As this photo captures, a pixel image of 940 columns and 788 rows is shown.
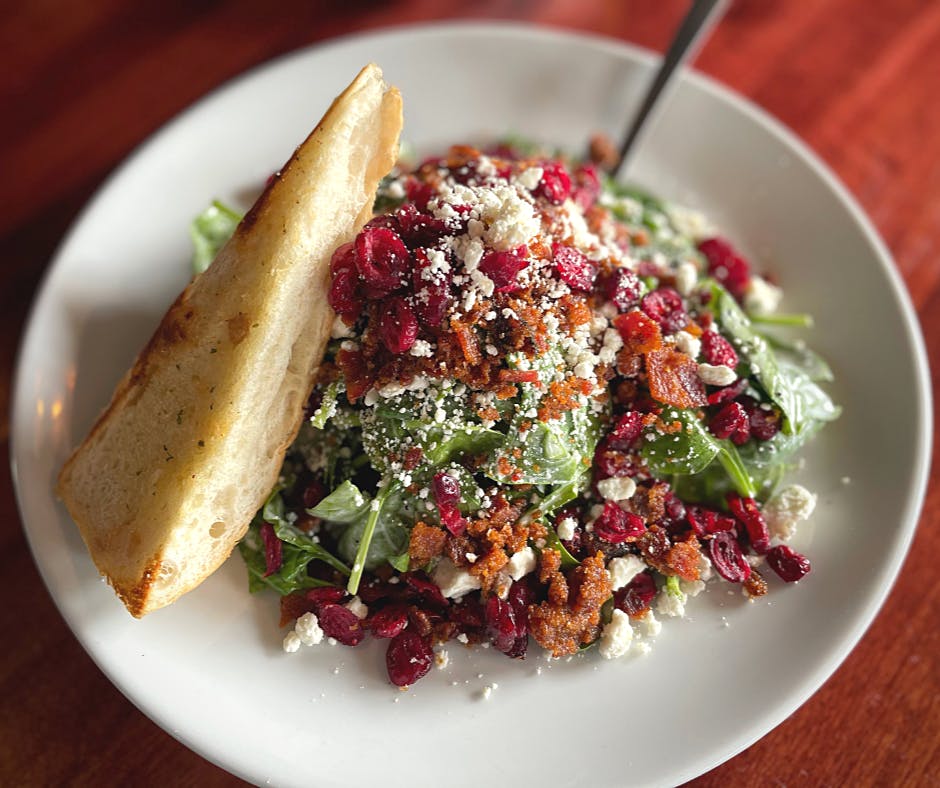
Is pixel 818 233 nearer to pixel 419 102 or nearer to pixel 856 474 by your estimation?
pixel 856 474

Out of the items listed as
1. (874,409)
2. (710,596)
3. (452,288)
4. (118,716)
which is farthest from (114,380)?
(874,409)

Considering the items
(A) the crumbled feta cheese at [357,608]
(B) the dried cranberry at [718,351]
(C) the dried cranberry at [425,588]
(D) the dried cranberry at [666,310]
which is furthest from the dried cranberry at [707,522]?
(A) the crumbled feta cheese at [357,608]

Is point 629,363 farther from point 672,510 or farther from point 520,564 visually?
point 520,564

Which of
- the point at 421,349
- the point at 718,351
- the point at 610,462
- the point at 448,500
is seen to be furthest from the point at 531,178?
the point at 448,500

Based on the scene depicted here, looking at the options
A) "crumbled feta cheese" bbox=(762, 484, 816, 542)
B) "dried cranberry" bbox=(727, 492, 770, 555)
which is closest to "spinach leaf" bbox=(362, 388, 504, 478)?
"dried cranberry" bbox=(727, 492, 770, 555)

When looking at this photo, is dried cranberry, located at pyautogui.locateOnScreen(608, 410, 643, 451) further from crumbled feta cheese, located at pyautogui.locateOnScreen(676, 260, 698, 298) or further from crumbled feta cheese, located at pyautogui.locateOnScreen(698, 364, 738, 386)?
crumbled feta cheese, located at pyautogui.locateOnScreen(676, 260, 698, 298)

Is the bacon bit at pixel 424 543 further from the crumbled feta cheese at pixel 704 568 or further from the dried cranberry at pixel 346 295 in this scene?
the crumbled feta cheese at pixel 704 568
